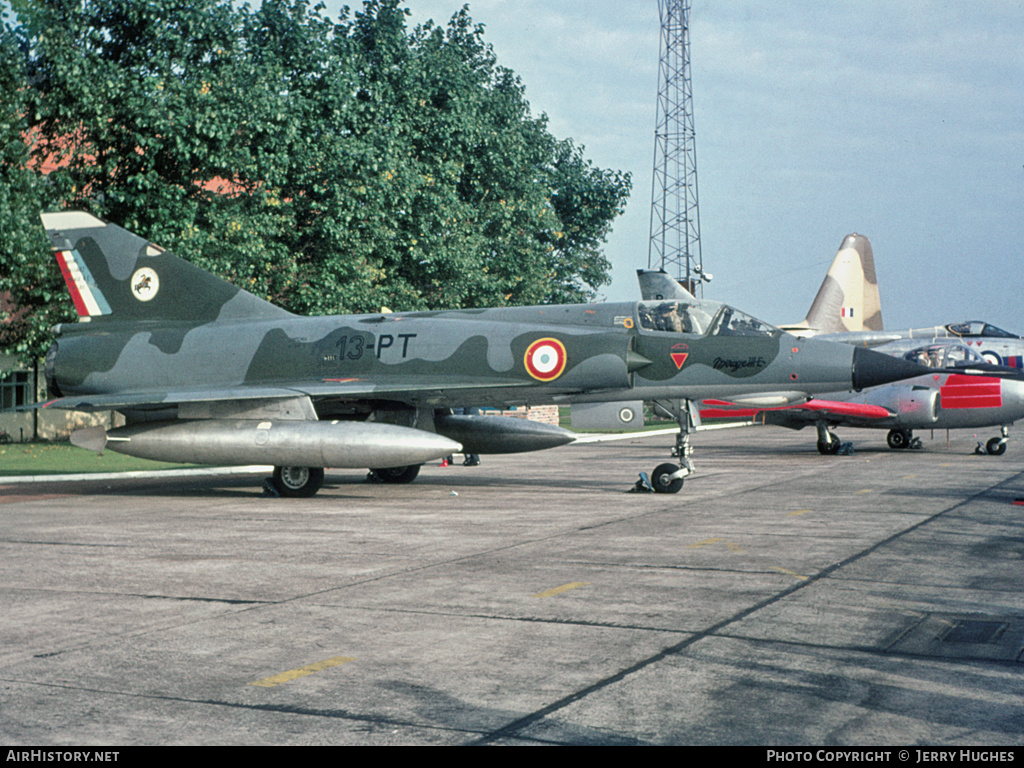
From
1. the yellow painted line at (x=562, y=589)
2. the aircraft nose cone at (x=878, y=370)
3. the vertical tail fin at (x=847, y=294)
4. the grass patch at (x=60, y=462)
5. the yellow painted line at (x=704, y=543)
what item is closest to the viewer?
the yellow painted line at (x=562, y=589)

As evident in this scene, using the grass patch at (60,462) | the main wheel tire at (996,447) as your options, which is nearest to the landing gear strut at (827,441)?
the main wheel tire at (996,447)

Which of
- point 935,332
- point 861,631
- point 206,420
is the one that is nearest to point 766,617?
point 861,631

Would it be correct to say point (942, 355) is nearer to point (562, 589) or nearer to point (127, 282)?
point (127, 282)

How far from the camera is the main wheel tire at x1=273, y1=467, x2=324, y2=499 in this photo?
15922 millimetres

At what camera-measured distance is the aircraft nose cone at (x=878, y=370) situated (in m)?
15.1

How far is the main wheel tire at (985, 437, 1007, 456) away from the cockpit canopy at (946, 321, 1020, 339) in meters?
8.11

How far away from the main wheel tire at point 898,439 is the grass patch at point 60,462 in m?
17.2

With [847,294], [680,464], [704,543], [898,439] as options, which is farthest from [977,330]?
[704,543]

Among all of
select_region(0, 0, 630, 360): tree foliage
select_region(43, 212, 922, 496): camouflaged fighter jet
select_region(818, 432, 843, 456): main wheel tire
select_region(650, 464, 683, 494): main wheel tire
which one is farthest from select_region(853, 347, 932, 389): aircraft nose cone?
select_region(0, 0, 630, 360): tree foliage

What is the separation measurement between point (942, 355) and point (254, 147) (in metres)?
18.3

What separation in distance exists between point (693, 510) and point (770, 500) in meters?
1.83

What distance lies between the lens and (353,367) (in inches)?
661

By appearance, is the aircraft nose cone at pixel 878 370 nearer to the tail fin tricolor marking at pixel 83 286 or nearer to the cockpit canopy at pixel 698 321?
the cockpit canopy at pixel 698 321
